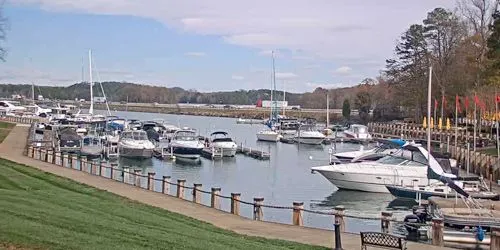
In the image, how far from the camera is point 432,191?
126 feet

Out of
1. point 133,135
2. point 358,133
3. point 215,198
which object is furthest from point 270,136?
point 215,198

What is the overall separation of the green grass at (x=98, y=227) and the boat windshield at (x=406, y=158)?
21.5 m

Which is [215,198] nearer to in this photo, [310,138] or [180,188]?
[180,188]

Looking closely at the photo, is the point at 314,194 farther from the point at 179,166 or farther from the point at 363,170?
the point at 179,166

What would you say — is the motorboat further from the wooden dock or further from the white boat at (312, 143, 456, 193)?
the wooden dock

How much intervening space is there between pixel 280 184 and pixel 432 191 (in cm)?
1412

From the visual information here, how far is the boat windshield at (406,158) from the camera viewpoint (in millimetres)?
41606

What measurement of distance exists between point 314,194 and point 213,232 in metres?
25.7

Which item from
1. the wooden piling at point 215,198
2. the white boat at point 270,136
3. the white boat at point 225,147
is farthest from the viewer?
the white boat at point 270,136

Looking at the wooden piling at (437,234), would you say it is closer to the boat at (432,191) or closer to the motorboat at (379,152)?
the boat at (432,191)

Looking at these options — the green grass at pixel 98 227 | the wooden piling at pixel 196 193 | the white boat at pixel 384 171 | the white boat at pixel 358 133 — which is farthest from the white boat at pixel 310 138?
the green grass at pixel 98 227

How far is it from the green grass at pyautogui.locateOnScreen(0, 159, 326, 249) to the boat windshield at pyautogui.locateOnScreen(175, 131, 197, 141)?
4427 centimetres

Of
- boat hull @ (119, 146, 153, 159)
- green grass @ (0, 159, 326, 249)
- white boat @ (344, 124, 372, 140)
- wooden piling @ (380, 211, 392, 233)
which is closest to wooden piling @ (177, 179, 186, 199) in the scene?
green grass @ (0, 159, 326, 249)

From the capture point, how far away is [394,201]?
134 ft
